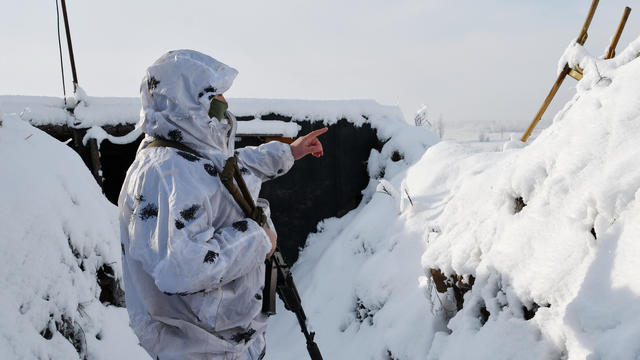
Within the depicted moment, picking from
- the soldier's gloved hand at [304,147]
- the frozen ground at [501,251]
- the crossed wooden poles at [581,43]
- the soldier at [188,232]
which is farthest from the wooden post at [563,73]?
the soldier at [188,232]

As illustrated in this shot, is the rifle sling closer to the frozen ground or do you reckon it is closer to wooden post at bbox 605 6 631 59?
the frozen ground

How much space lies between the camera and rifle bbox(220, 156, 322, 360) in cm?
189

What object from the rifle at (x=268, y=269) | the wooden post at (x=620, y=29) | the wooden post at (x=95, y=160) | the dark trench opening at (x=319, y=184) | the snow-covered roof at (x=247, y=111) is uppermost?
the wooden post at (x=620, y=29)

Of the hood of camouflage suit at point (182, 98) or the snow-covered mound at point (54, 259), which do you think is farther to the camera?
the snow-covered mound at point (54, 259)

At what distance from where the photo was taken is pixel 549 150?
118 inches

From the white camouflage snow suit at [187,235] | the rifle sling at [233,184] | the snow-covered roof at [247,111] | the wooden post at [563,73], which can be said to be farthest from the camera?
the snow-covered roof at [247,111]

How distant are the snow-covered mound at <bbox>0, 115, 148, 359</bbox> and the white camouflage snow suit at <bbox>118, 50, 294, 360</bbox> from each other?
3.35ft

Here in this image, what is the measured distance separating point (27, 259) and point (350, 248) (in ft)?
19.4

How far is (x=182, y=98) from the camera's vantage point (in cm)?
187

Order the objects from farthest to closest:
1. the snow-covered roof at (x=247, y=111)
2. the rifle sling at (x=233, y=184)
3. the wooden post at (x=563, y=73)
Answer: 1. the snow-covered roof at (x=247, y=111)
2. the wooden post at (x=563, y=73)
3. the rifle sling at (x=233, y=184)

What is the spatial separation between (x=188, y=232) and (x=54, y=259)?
5.78ft

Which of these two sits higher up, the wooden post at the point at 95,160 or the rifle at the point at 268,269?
the rifle at the point at 268,269

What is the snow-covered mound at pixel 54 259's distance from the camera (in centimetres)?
256

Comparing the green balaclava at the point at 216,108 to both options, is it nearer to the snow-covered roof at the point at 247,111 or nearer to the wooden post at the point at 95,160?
the snow-covered roof at the point at 247,111
